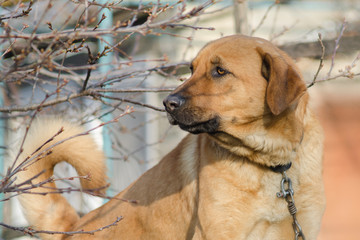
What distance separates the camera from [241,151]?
10.0 feet

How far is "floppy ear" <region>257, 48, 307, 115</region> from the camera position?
275 cm

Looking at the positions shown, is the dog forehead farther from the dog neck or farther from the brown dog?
the dog neck

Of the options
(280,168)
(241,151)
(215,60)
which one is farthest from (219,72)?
(280,168)

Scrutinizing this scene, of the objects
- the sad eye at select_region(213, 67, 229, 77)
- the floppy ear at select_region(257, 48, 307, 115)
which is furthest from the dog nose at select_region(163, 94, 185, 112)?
the floppy ear at select_region(257, 48, 307, 115)

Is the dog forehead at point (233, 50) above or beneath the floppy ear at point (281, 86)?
above

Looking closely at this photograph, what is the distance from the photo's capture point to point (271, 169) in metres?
3.07

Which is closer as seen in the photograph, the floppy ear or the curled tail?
the floppy ear

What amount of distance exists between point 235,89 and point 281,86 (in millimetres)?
290

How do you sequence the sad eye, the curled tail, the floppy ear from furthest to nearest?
the curled tail < the sad eye < the floppy ear

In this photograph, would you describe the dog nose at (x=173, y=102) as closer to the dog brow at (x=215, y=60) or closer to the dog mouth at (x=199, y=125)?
the dog mouth at (x=199, y=125)

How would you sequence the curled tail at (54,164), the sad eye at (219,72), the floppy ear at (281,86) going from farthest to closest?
the curled tail at (54,164) → the sad eye at (219,72) → the floppy ear at (281,86)

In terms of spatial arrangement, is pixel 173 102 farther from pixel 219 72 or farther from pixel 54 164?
pixel 54 164

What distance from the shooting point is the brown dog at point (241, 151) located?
285cm

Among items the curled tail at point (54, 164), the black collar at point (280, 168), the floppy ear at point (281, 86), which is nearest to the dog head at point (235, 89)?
the floppy ear at point (281, 86)
